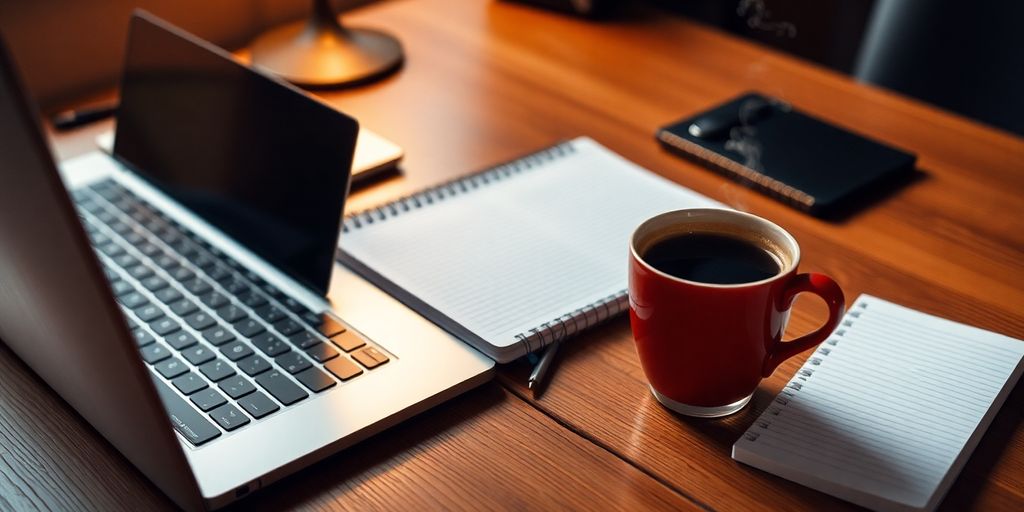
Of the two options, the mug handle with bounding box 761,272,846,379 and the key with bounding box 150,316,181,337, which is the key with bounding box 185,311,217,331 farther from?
the mug handle with bounding box 761,272,846,379

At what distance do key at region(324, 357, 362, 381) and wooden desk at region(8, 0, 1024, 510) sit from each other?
2.0 inches

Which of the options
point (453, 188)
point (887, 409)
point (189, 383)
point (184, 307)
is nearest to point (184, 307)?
point (184, 307)

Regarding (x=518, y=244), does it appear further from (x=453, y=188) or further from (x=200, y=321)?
(x=200, y=321)

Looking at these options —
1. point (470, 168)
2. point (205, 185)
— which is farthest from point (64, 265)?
point (470, 168)

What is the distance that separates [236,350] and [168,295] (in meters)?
0.11

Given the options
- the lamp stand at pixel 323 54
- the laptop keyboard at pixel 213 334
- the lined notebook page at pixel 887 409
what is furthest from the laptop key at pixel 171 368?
the lamp stand at pixel 323 54

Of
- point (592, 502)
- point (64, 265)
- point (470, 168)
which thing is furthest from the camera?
point (470, 168)

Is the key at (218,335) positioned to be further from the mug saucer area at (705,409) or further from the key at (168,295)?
the mug saucer area at (705,409)

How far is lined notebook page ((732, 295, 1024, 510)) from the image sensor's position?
56cm

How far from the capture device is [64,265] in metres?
0.45

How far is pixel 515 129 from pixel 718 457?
1.62 ft

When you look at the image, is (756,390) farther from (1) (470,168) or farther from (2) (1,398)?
(2) (1,398)

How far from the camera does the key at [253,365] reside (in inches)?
25.1

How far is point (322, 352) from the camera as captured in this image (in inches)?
26.0
